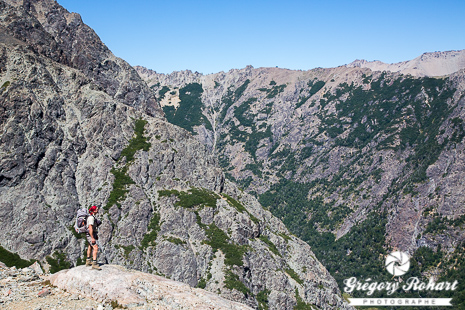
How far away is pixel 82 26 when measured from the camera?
190750mm

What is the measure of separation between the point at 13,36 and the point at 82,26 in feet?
177

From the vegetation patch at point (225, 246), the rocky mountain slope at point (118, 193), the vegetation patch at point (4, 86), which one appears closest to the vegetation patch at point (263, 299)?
the rocky mountain slope at point (118, 193)

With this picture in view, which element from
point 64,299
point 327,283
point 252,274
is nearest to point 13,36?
point 252,274

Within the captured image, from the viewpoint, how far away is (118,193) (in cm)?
12950

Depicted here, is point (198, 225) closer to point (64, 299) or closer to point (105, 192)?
point (105, 192)

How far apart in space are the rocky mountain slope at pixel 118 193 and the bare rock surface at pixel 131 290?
83.3 meters

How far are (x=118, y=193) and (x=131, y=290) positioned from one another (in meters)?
106

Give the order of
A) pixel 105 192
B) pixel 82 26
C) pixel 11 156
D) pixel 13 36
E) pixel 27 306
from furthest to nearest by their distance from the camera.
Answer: pixel 82 26 < pixel 13 36 < pixel 105 192 < pixel 11 156 < pixel 27 306

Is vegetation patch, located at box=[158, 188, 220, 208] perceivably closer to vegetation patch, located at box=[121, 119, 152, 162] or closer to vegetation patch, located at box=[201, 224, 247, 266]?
vegetation patch, located at box=[201, 224, 247, 266]

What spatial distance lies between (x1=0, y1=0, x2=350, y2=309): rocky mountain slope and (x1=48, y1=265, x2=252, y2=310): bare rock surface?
83342mm

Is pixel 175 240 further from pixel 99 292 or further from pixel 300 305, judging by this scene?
pixel 99 292

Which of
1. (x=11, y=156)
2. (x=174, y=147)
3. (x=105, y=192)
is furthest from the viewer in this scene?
(x=174, y=147)

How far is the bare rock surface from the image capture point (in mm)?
27484

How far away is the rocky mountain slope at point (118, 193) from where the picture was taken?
11112 cm
